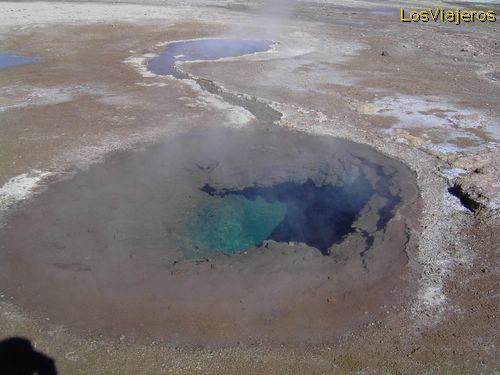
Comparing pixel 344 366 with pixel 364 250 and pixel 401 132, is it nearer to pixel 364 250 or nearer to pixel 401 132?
pixel 364 250

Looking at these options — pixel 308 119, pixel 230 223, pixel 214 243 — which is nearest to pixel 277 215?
pixel 230 223

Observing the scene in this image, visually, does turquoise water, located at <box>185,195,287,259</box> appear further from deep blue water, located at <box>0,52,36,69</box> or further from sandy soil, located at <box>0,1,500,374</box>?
deep blue water, located at <box>0,52,36,69</box>

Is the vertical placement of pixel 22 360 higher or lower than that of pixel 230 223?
lower

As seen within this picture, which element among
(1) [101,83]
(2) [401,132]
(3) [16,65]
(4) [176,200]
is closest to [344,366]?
(4) [176,200]

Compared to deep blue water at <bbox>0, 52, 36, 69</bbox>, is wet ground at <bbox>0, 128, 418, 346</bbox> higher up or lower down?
lower down

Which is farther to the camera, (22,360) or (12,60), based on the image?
(12,60)

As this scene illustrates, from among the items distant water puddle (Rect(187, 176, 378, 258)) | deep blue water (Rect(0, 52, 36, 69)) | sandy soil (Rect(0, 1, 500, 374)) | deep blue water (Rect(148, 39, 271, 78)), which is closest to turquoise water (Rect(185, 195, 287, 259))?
distant water puddle (Rect(187, 176, 378, 258))

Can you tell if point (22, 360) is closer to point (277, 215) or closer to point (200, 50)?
point (277, 215)
